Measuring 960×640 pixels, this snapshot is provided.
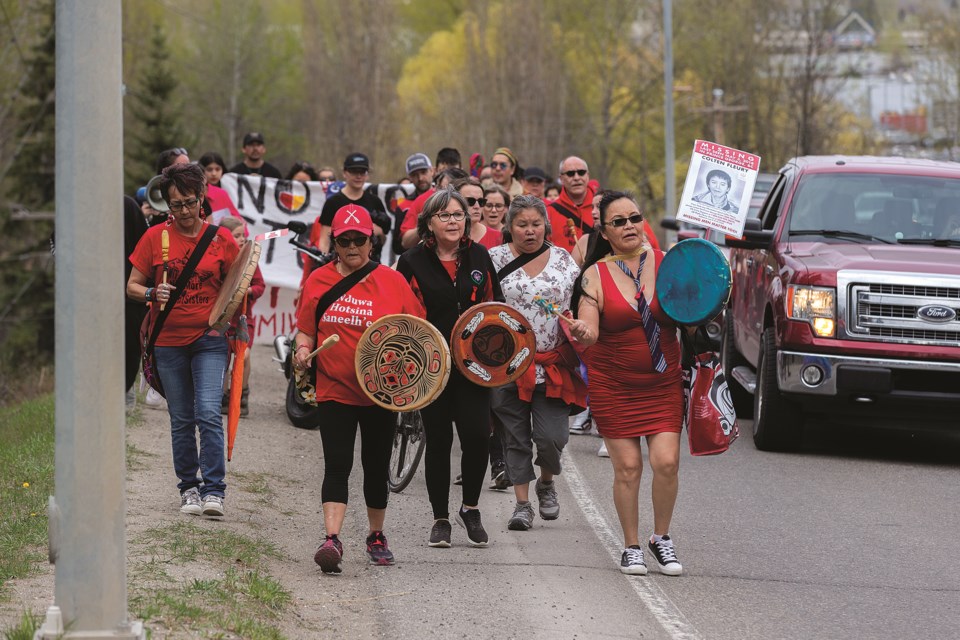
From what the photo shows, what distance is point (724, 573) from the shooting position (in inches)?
319

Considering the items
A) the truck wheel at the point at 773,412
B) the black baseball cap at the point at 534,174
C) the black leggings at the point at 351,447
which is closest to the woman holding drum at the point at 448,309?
the black leggings at the point at 351,447

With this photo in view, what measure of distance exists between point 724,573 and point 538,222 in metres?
2.47

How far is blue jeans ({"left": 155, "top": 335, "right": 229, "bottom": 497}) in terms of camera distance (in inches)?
356

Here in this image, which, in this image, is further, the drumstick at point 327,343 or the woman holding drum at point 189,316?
the woman holding drum at point 189,316

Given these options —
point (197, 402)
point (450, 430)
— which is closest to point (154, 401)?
point (197, 402)

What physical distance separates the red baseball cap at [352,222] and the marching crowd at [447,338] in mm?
10

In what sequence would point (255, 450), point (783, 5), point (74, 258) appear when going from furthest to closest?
point (783, 5), point (255, 450), point (74, 258)

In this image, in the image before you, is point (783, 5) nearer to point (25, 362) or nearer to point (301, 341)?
point (25, 362)

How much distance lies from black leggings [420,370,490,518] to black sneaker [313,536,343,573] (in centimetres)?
95

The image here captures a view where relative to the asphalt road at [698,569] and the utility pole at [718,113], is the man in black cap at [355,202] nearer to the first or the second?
the asphalt road at [698,569]

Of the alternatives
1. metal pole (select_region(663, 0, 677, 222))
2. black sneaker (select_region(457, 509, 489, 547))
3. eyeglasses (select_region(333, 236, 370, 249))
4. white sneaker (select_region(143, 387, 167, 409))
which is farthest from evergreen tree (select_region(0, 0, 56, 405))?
eyeglasses (select_region(333, 236, 370, 249))

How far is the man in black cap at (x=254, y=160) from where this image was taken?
17453 millimetres

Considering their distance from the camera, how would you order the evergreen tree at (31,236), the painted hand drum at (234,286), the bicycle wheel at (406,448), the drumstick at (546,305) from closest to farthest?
the painted hand drum at (234,286) → the drumstick at (546,305) → the bicycle wheel at (406,448) → the evergreen tree at (31,236)

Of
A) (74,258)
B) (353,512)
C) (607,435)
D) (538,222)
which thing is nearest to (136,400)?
(353,512)
